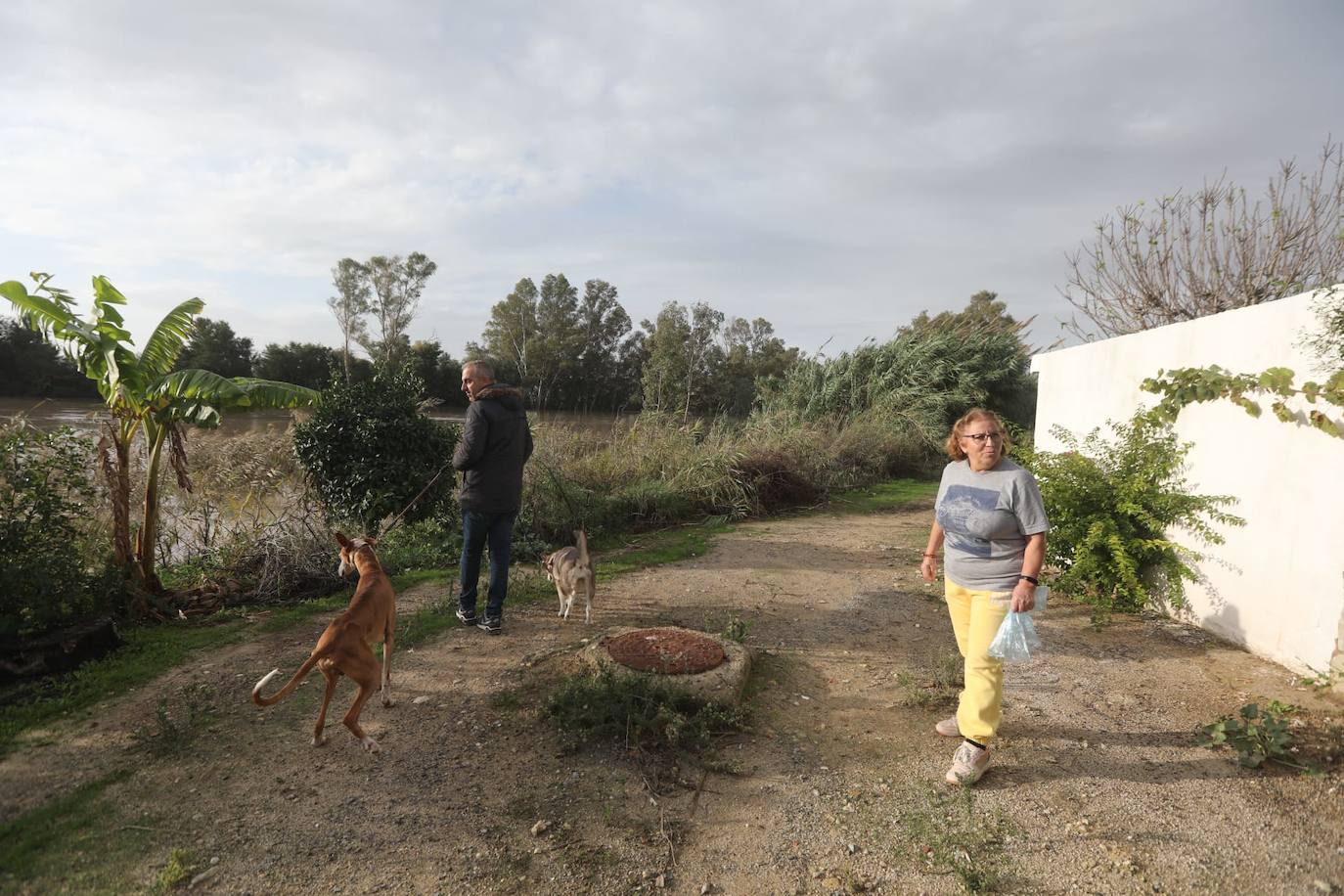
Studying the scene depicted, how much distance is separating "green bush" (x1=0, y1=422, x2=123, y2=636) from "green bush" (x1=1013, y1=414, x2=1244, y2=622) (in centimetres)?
832

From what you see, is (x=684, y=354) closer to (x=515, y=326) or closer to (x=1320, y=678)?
(x=515, y=326)

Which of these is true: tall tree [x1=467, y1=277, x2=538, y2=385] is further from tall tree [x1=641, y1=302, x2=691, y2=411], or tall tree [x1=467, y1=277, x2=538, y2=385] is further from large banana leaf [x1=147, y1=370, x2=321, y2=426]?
large banana leaf [x1=147, y1=370, x2=321, y2=426]

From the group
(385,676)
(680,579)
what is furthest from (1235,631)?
(385,676)

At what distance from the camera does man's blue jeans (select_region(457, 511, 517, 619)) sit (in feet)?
18.0

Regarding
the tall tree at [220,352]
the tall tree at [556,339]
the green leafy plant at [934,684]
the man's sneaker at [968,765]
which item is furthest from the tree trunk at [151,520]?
the tall tree at [556,339]

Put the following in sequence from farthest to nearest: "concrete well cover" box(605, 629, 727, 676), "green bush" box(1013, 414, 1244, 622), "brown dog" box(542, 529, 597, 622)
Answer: "green bush" box(1013, 414, 1244, 622), "brown dog" box(542, 529, 597, 622), "concrete well cover" box(605, 629, 727, 676)

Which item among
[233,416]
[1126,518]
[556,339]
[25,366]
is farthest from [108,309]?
[556,339]

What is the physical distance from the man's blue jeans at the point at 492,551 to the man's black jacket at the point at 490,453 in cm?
12

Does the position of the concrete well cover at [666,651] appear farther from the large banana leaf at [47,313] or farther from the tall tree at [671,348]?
the tall tree at [671,348]

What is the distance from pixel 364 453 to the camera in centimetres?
768

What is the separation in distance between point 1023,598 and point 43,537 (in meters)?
6.79

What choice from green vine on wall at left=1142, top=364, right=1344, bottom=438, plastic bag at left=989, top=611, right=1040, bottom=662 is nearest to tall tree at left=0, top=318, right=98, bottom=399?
plastic bag at left=989, top=611, right=1040, bottom=662

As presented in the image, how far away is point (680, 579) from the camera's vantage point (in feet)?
24.3

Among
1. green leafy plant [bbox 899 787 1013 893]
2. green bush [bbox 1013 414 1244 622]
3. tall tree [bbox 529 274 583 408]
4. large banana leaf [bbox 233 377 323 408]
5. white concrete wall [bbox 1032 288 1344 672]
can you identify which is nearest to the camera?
green leafy plant [bbox 899 787 1013 893]
